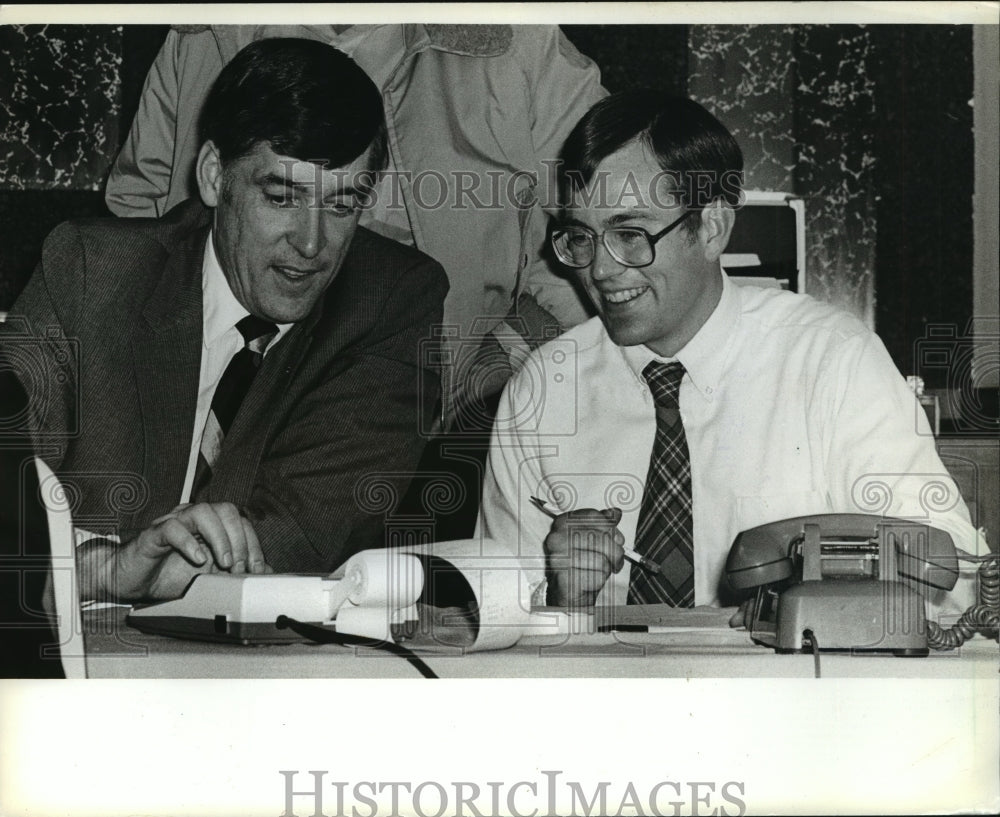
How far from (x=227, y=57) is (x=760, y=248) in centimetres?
78

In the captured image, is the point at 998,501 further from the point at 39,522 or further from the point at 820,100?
the point at 39,522

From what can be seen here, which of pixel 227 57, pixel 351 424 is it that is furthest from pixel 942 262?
pixel 227 57

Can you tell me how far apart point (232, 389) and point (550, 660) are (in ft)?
1.86

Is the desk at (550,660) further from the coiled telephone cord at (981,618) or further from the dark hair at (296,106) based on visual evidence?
the dark hair at (296,106)

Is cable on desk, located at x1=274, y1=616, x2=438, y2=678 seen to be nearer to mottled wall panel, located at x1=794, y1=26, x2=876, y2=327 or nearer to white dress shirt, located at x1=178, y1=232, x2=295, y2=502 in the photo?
white dress shirt, located at x1=178, y1=232, x2=295, y2=502

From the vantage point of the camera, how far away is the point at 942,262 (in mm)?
1705

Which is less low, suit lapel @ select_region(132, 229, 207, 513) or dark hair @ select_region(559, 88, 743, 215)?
dark hair @ select_region(559, 88, 743, 215)

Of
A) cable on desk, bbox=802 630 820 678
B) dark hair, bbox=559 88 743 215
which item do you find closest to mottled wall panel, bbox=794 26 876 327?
dark hair, bbox=559 88 743 215

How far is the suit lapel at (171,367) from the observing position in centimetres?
168

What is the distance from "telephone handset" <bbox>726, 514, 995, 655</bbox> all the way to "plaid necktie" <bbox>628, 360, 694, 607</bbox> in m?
0.06

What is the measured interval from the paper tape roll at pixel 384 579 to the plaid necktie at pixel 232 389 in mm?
241

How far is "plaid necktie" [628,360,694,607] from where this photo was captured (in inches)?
65.7

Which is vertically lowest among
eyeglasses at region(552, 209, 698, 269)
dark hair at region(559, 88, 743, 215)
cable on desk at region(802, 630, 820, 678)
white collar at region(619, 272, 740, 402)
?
cable on desk at region(802, 630, 820, 678)

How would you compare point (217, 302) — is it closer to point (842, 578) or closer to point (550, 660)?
point (550, 660)
